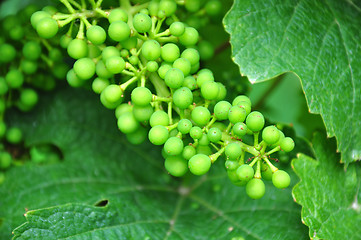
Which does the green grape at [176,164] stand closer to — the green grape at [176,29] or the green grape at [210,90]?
the green grape at [210,90]

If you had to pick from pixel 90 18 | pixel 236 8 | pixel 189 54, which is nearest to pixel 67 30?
pixel 90 18

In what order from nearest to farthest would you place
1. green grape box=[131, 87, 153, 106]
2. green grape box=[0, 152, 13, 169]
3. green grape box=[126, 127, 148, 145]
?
green grape box=[131, 87, 153, 106] → green grape box=[126, 127, 148, 145] → green grape box=[0, 152, 13, 169]

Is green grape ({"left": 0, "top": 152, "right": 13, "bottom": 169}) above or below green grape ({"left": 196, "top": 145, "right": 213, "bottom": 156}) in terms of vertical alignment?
below

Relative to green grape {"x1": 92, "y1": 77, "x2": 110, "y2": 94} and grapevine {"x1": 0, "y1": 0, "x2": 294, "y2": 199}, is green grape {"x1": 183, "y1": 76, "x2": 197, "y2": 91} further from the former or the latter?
green grape {"x1": 92, "y1": 77, "x2": 110, "y2": 94}

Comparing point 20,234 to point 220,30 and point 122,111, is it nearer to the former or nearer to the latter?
point 122,111

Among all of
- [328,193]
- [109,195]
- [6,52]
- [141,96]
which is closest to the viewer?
[141,96]

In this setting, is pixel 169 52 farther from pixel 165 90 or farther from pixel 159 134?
pixel 159 134

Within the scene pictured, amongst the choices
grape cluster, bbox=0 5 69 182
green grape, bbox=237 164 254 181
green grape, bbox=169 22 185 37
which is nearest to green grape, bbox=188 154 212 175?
green grape, bbox=237 164 254 181

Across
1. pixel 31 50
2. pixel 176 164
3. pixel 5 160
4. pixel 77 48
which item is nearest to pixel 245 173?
pixel 176 164
